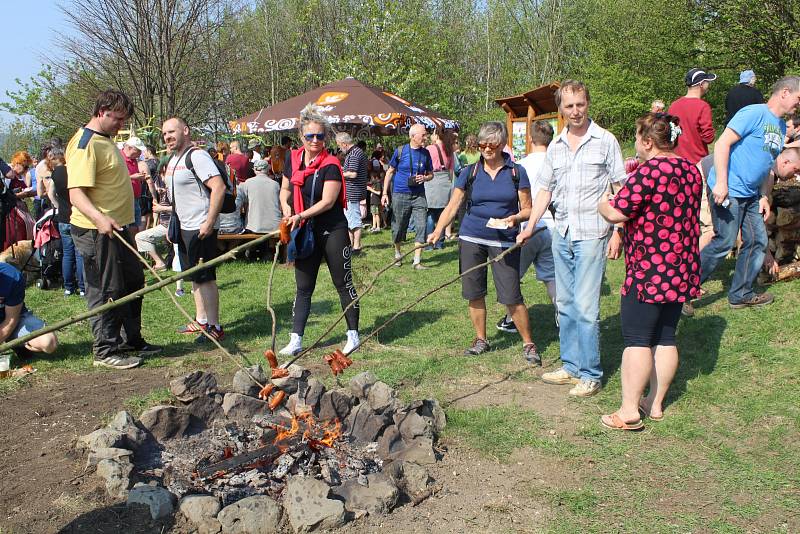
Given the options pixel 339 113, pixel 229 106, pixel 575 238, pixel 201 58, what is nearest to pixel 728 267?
pixel 575 238

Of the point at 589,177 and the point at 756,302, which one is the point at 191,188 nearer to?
the point at 589,177

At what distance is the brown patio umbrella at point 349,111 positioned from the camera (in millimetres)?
12930

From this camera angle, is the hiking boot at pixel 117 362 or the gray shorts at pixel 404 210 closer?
the hiking boot at pixel 117 362

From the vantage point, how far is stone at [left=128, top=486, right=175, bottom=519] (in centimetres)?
305

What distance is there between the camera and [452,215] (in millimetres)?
5352

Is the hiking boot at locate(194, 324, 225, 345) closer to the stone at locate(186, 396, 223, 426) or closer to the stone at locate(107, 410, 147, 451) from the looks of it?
the stone at locate(186, 396, 223, 426)

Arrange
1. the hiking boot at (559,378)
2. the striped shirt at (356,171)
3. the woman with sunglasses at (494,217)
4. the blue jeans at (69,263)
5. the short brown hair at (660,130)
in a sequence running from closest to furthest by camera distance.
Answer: the short brown hair at (660,130), the hiking boot at (559,378), the woman with sunglasses at (494,217), the blue jeans at (69,263), the striped shirt at (356,171)

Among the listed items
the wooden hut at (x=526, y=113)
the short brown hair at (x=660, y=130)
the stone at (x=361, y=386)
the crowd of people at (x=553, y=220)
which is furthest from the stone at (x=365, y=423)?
the wooden hut at (x=526, y=113)

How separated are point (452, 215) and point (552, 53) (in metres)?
30.6

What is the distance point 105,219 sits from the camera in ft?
16.8

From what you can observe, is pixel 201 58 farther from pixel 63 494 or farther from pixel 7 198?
pixel 63 494

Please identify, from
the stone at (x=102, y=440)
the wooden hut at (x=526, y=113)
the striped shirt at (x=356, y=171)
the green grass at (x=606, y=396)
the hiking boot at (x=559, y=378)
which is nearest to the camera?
the green grass at (x=606, y=396)

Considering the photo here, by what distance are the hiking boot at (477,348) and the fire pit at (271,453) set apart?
1.43m

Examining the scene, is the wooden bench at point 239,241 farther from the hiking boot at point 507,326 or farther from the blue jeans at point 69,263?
the hiking boot at point 507,326
